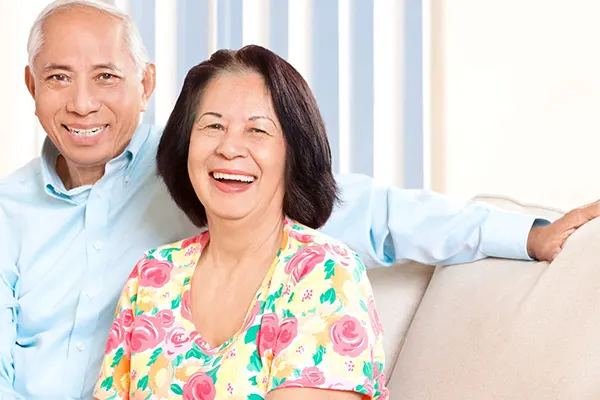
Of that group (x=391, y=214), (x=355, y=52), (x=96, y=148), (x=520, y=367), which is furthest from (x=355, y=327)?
(x=355, y=52)

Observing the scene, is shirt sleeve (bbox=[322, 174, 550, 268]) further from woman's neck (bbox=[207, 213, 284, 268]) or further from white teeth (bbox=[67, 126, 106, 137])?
white teeth (bbox=[67, 126, 106, 137])

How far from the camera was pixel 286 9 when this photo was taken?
11.1ft

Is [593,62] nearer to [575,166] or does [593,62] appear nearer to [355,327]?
[575,166]

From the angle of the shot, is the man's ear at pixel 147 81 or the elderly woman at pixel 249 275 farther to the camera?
the man's ear at pixel 147 81

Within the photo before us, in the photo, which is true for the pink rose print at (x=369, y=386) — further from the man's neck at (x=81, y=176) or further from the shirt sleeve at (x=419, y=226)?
the man's neck at (x=81, y=176)

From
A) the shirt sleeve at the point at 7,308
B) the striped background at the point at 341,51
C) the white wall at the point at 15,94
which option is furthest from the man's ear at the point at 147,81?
the white wall at the point at 15,94

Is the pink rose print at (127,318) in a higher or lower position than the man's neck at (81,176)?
lower

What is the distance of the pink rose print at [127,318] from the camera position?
1775 millimetres

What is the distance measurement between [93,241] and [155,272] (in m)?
0.37

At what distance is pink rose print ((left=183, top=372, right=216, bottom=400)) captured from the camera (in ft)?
5.13

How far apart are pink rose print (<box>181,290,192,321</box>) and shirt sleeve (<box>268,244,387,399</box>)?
20 cm

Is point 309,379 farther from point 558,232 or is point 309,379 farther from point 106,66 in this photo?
point 106,66

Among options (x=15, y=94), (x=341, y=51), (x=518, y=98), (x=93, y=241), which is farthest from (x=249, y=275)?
(x=15, y=94)

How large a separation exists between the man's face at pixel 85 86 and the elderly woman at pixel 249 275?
341mm
